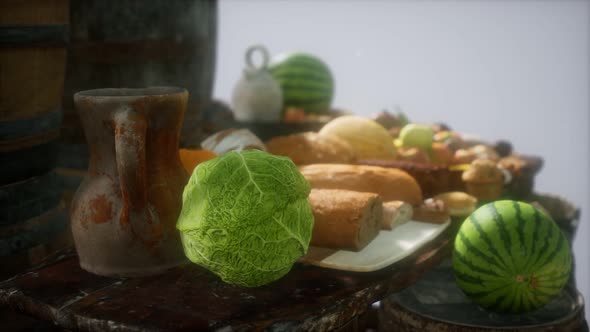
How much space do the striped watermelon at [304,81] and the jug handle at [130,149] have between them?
91.3 inches

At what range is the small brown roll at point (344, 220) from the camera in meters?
1.73

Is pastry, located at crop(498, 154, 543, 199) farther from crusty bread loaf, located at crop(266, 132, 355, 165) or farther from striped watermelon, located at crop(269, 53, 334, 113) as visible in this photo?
striped watermelon, located at crop(269, 53, 334, 113)

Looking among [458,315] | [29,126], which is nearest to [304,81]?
[29,126]

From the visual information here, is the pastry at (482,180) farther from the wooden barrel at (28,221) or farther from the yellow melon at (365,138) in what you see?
the wooden barrel at (28,221)

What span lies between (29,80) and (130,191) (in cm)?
66

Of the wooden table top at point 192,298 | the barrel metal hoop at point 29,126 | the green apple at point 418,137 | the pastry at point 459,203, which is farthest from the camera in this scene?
the green apple at point 418,137

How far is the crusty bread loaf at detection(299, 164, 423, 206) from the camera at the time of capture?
2127 millimetres

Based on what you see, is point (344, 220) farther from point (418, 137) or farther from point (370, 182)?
point (418, 137)

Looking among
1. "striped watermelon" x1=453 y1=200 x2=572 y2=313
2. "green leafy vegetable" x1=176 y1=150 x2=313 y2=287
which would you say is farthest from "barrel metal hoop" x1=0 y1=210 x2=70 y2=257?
"striped watermelon" x1=453 y1=200 x2=572 y2=313

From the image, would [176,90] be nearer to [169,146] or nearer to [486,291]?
[169,146]

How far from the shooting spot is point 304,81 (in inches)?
151

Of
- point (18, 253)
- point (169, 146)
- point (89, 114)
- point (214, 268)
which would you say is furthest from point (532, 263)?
point (18, 253)

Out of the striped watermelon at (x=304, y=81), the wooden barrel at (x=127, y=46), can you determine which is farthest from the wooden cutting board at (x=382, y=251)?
the striped watermelon at (x=304, y=81)

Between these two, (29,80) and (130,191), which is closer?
(130,191)
